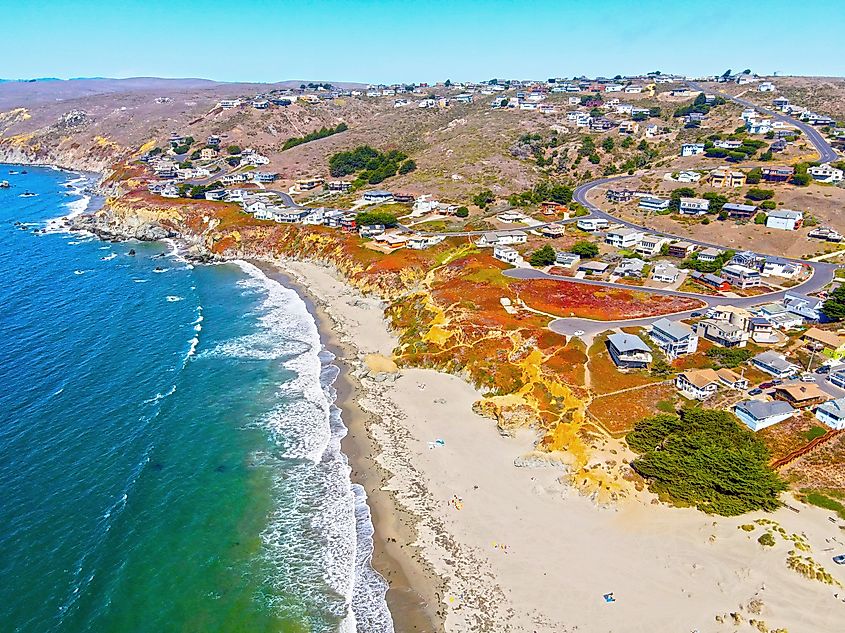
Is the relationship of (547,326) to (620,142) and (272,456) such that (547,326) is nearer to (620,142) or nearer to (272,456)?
(272,456)

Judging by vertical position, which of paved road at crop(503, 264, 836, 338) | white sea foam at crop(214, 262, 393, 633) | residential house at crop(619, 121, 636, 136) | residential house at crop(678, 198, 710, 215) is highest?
residential house at crop(619, 121, 636, 136)

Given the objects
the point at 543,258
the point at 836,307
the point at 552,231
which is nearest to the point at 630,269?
the point at 543,258

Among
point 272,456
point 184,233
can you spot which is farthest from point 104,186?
point 272,456

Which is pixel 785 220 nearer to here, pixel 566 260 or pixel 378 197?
pixel 566 260

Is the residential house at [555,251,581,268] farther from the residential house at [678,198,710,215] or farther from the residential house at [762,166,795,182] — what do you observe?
the residential house at [762,166,795,182]

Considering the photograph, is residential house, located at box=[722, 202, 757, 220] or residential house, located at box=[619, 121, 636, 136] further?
residential house, located at box=[619, 121, 636, 136]

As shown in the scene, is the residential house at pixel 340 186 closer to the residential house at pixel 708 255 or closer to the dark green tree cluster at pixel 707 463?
the residential house at pixel 708 255

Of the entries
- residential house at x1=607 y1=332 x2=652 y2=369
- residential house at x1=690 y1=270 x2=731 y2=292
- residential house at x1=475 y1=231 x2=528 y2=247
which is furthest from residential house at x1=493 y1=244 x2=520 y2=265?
residential house at x1=607 y1=332 x2=652 y2=369
